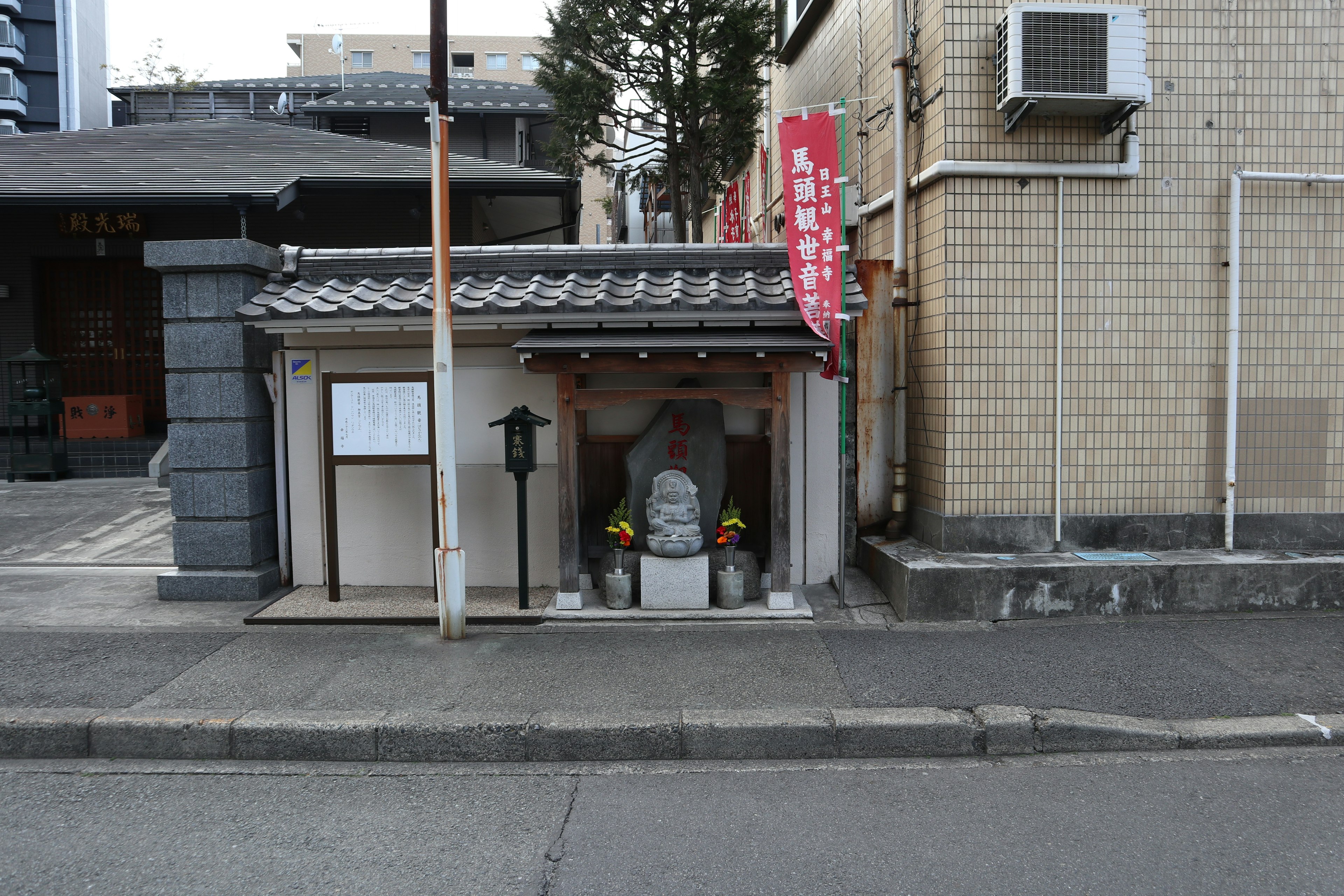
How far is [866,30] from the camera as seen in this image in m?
8.88

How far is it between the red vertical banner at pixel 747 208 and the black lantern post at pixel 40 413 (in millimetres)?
12729

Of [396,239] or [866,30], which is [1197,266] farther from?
[396,239]

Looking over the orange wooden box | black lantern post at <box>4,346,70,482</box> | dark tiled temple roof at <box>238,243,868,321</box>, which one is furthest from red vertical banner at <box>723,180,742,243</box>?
black lantern post at <box>4,346,70,482</box>

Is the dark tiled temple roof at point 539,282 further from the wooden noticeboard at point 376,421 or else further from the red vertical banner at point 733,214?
the red vertical banner at point 733,214

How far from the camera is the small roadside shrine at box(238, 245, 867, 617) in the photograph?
22.6 feet

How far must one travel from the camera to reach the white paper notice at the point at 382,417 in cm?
700

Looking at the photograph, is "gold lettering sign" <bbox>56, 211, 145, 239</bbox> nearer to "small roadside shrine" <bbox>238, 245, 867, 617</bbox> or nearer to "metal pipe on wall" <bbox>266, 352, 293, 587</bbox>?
"small roadside shrine" <bbox>238, 245, 867, 617</bbox>

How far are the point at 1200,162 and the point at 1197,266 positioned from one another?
905 mm

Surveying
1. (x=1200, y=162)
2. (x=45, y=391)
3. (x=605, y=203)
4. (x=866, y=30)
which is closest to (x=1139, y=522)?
(x=1200, y=162)

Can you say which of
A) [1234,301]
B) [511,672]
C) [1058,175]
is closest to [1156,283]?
[1234,301]

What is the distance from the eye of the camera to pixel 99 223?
14539mm

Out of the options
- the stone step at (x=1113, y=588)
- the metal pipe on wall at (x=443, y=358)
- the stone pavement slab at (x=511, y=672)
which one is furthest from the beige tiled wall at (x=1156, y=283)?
the metal pipe on wall at (x=443, y=358)

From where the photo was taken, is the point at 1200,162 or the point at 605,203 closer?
the point at 1200,162

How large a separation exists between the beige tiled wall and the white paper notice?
4579mm
